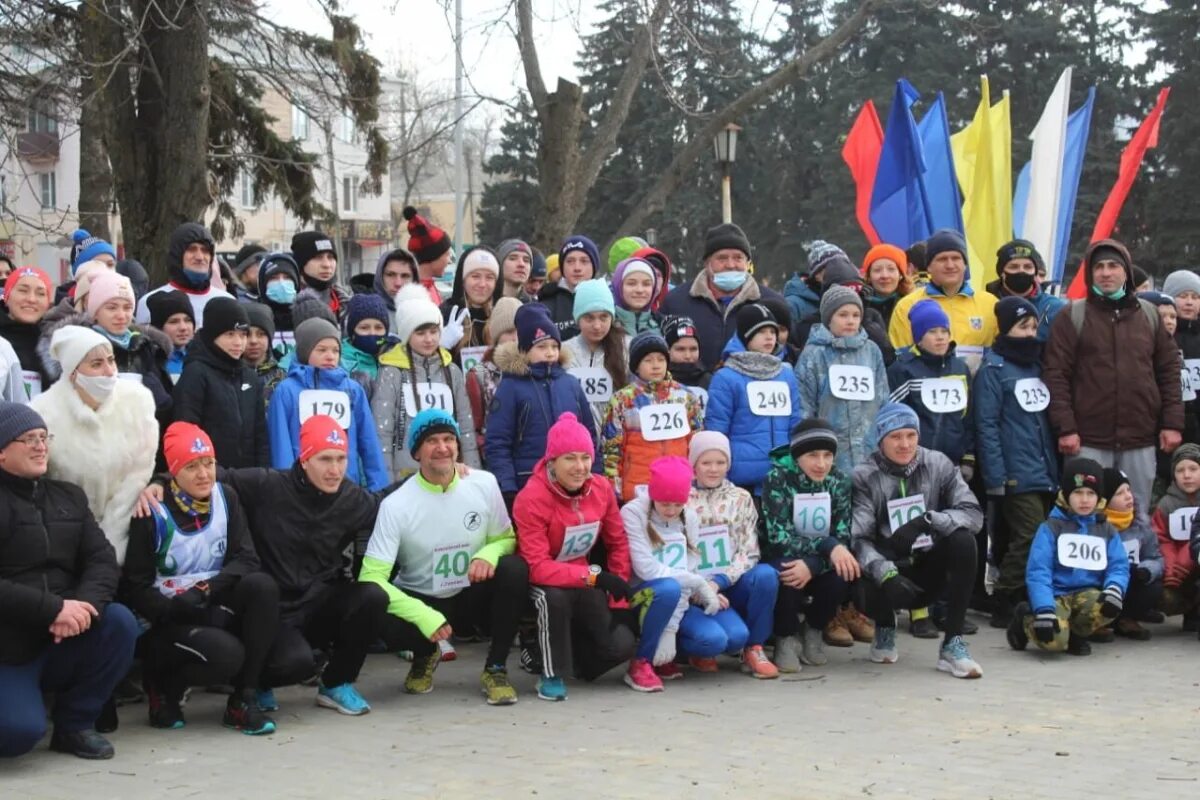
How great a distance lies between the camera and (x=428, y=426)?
25.1ft

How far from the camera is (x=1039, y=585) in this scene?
28.5 ft

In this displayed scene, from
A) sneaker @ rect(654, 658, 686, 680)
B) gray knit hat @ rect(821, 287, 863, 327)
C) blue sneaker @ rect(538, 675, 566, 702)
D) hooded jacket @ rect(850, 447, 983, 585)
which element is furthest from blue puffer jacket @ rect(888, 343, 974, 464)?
blue sneaker @ rect(538, 675, 566, 702)

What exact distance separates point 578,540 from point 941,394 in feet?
9.18

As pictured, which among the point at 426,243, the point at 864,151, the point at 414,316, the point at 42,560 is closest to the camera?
the point at 42,560

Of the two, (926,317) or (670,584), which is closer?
(670,584)

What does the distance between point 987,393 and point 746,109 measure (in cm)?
1121

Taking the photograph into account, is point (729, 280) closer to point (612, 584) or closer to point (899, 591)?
point (899, 591)

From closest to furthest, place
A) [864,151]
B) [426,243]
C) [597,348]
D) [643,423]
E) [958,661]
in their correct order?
1. [958,661]
2. [643,423]
3. [597,348]
4. [426,243]
5. [864,151]

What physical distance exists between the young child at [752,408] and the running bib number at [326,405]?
2.10 meters

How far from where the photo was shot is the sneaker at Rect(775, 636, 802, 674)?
8.27 metres

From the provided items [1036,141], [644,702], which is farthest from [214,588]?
[1036,141]

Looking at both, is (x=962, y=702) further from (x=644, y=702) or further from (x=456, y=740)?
(x=456, y=740)

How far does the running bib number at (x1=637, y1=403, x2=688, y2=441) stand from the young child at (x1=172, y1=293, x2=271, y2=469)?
2173 millimetres

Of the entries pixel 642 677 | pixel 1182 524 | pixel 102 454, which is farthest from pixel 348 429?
pixel 1182 524
